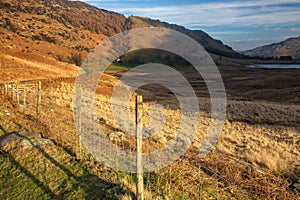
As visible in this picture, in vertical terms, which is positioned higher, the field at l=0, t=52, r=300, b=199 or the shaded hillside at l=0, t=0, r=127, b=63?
the shaded hillside at l=0, t=0, r=127, b=63

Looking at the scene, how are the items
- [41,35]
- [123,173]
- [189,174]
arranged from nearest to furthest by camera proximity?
[123,173] < [189,174] < [41,35]

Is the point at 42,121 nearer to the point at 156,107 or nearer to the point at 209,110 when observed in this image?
the point at 156,107

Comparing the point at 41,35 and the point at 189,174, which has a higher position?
the point at 41,35

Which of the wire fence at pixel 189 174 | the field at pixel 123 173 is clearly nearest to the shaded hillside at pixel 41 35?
the wire fence at pixel 189 174

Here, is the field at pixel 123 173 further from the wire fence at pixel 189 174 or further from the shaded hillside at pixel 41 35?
the shaded hillside at pixel 41 35

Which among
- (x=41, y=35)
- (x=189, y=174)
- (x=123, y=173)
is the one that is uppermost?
(x=41, y=35)

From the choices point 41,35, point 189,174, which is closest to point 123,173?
point 189,174

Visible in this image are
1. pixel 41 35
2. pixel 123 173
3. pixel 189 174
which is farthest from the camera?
pixel 41 35

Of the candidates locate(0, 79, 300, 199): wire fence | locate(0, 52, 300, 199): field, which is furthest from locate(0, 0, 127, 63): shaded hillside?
locate(0, 52, 300, 199): field

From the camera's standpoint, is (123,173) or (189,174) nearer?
(123,173)

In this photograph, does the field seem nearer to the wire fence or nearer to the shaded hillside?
the wire fence

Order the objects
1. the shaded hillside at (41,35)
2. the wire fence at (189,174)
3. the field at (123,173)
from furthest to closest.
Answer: the shaded hillside at (41,35) < the wire fence at (189,174) < the field at (123,173)

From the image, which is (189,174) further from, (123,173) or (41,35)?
(41,35)

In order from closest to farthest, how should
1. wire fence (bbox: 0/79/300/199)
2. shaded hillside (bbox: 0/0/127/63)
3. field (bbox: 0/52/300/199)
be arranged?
field (bbox: 0/52/300/199) < wire fence (bbox: 0/79/300/199) < shaded hillside (bbox: 0/0/127/63)
